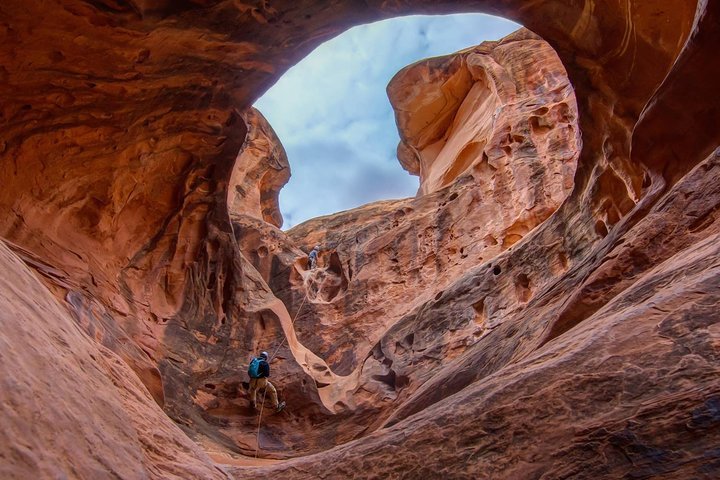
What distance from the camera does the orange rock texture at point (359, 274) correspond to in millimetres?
3496

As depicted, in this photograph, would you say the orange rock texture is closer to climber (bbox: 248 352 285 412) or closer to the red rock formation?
climber (bbox: 248 352 285 412)

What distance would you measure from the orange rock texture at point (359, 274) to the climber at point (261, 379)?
0.35 meters

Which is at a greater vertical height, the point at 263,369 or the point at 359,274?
the point at 359,274

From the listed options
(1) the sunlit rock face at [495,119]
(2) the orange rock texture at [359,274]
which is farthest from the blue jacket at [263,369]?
(1) the sunlit rock face at [495,119]

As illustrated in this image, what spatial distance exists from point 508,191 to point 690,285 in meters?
12.1

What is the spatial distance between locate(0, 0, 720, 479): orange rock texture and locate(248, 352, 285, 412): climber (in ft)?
1.14

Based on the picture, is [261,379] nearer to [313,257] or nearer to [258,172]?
[313,257]

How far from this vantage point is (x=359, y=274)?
18.3m

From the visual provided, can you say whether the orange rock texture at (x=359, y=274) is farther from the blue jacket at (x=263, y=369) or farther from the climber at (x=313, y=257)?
the climber at (x=313, y=257)

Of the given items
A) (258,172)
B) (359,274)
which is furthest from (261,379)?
(258,172)

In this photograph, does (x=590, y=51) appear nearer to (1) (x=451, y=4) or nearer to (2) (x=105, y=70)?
(1) (x=451, y=4)

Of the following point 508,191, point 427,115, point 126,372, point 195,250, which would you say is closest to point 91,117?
point 195,250

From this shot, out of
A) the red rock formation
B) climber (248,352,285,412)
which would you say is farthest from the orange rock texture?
the red rock formation

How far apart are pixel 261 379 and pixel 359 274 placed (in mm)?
7468
